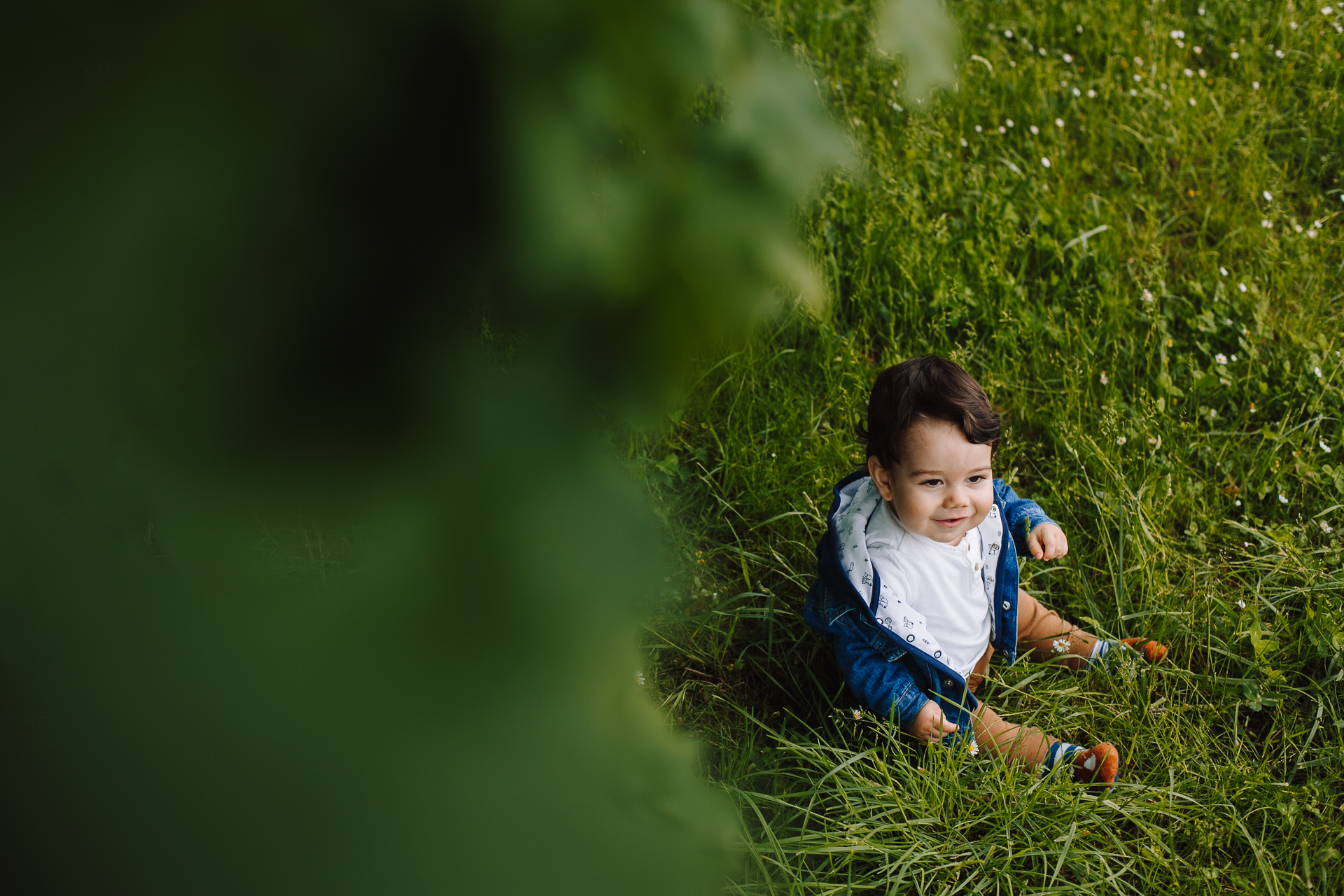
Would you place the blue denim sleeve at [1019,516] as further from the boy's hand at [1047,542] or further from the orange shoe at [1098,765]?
the orange shoe at [1098,765]

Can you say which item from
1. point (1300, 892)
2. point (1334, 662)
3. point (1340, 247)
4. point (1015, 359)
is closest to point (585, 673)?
point (1300, 892)

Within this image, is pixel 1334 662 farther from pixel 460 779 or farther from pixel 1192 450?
pixel 460 779

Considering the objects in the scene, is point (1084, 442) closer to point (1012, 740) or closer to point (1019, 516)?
point (1019, 516)

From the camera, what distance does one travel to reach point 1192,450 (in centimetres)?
295

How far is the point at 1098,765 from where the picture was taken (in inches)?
86.0

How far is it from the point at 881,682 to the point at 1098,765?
535mm

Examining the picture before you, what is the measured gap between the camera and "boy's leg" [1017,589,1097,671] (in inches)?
97.3

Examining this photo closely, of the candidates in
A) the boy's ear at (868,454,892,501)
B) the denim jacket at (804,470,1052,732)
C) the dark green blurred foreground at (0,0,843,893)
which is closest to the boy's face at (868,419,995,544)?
the boy's ear at (868,454,892,501)

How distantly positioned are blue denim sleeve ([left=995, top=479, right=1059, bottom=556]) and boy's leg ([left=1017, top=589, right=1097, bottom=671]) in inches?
6.2

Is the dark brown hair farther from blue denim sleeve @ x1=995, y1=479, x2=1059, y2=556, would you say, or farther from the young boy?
blue denim sleeve @ x1=995, y1=479, x2=1059, y2=556

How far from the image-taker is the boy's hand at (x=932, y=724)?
85.9 inches

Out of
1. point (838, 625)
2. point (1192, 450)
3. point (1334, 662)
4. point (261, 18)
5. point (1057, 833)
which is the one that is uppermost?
point (1192, 450)

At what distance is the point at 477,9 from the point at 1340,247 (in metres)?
4.11

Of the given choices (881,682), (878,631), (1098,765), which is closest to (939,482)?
(878,631)
